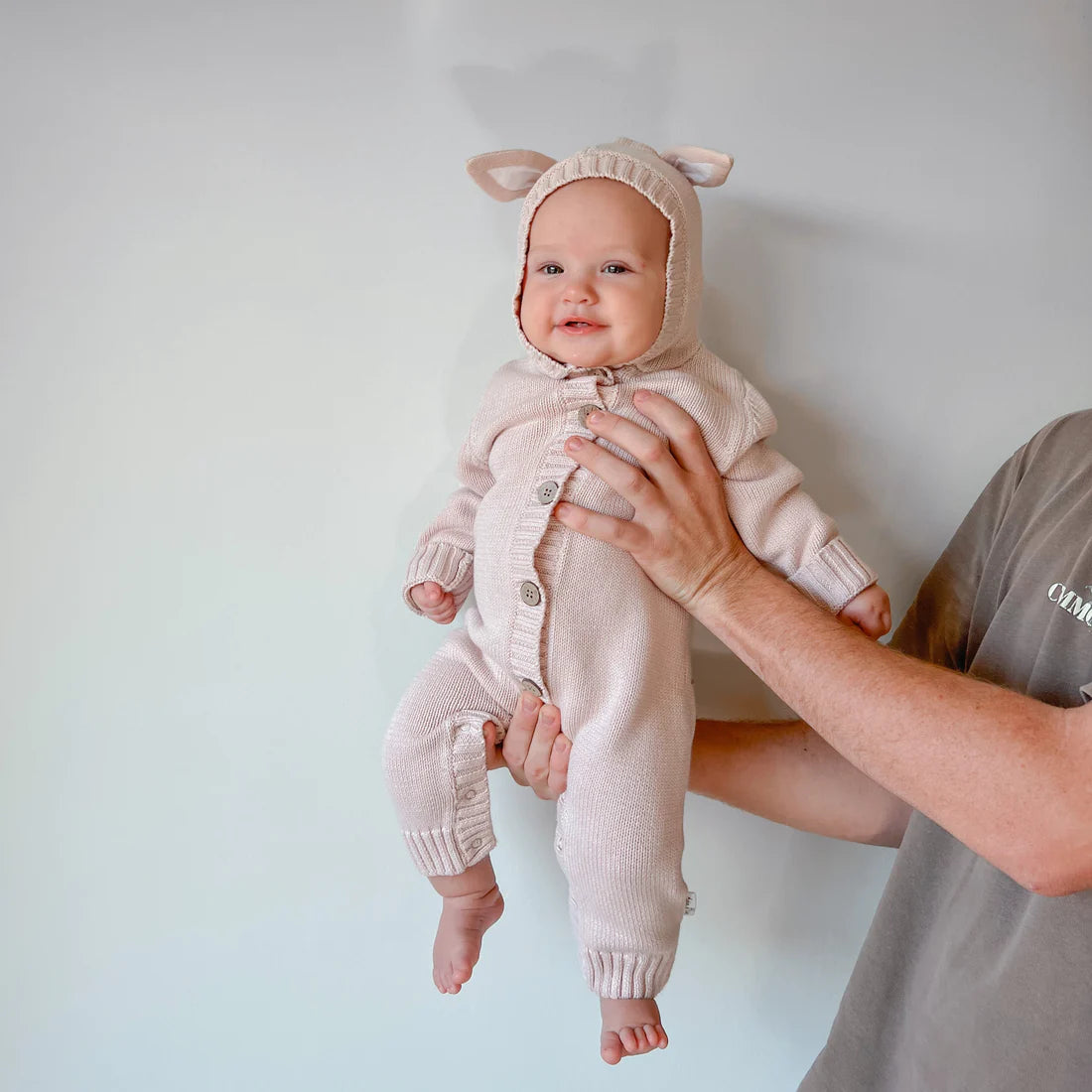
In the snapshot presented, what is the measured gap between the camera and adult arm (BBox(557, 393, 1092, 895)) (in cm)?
87

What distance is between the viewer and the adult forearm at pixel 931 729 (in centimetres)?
87

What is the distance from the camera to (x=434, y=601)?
1.21 m

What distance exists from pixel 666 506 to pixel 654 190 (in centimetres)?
39

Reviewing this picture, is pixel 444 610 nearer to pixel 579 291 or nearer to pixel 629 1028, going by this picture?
pixel 579 291

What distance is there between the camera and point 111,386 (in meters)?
1.37

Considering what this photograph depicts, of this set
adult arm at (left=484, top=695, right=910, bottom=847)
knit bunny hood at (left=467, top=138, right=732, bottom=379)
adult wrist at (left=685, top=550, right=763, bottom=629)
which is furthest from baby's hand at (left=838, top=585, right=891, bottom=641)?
knit bunny hood at (left=467, top=138, right=732, bottom=379)

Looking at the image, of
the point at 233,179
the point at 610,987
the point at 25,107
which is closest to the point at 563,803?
the point at 610,987

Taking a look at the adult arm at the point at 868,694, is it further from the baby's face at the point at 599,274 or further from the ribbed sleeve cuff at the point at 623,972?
the ribbed sleeve cuff at the point at 623,972

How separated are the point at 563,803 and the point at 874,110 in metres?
1.14

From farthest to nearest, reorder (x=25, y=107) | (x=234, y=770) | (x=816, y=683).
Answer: (x=234, y=770)
(x=25, y=107)
(x=816, y=683)

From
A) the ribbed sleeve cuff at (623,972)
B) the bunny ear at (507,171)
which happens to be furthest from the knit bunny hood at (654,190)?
the ribbed sleeve cuff at (623,972)

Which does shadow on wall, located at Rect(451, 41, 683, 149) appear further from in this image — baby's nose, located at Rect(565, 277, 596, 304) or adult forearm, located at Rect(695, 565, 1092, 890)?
adult forearm, located at Rect(695, 565, 1092, 890)

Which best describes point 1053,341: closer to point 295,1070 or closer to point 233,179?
point 233,179

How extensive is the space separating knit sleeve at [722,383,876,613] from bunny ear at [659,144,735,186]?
281 mm
